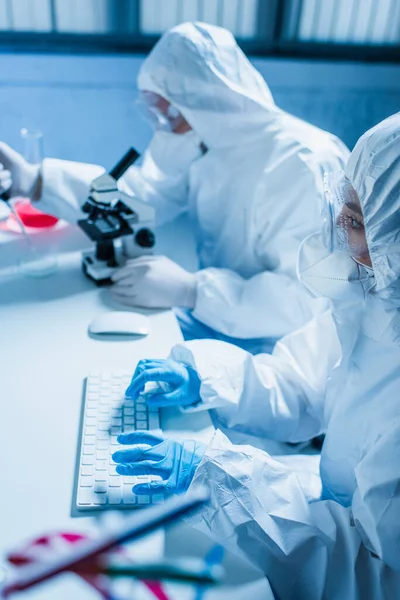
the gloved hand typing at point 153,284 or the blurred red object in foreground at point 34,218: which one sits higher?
the gloved hand typing at point 153,284

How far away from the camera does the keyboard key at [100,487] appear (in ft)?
2.81

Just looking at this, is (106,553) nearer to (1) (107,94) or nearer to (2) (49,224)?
(2) (49,224)

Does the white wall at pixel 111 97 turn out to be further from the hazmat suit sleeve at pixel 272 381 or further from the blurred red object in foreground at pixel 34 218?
the hazmat suit sleeve at pixel 272 381

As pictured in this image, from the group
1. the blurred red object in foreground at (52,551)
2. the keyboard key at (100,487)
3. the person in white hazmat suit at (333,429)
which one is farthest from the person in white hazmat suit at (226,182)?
the blurred red object in foreground at (52,551)

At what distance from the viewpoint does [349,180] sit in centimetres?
97

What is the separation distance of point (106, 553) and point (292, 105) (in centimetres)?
243

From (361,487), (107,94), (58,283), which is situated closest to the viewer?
(361,487)

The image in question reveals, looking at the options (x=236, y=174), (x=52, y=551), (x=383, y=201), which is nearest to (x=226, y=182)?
(x=236, y=174)

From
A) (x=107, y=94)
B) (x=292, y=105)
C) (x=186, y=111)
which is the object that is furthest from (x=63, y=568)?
(x=292, y=105)

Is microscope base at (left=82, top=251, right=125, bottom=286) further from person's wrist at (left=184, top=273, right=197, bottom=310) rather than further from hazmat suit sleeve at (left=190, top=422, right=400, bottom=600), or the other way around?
hazmat suit sleeve at (left=190, top=422, right=400, bottom=600)

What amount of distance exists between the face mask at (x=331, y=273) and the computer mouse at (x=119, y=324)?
39 centimetres

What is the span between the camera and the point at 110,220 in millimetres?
1474

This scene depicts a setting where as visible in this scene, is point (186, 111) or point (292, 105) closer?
point (186, 111)

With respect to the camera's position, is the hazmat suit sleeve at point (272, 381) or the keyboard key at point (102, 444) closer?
the keyboard key at point (102, 444)
